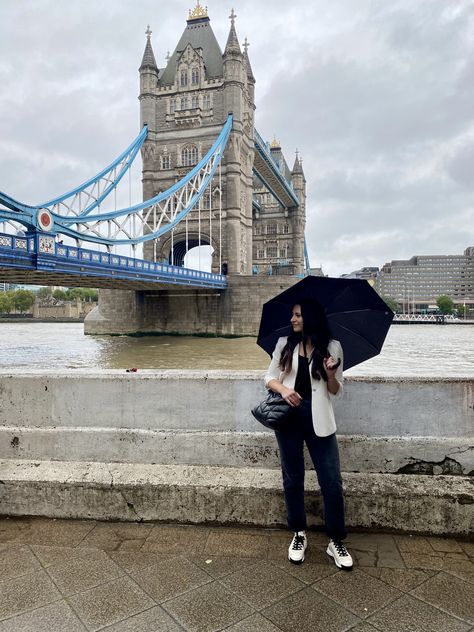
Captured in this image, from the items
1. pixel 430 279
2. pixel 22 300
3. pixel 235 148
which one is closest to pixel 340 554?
pixel 235 148

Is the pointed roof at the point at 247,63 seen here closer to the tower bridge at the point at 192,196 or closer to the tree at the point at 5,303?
the tower bridge at the point at 192,196

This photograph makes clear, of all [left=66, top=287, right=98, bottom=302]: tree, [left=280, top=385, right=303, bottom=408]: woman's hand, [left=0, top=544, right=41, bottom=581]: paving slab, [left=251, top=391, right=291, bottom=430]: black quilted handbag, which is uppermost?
[left=66, top=287, right=98, bottom=302]: tree

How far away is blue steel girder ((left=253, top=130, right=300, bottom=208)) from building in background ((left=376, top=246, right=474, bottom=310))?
3349 inches

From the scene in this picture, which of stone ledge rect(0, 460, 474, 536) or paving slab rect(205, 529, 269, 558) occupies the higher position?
stone ledge rect(0, 460, 474, 536)

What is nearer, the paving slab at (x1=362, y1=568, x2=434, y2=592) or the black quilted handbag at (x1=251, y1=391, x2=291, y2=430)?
the paving slab at (x1=362, y1=568, x2=434, y2=592)

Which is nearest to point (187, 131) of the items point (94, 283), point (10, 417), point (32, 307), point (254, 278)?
point (254, 278)

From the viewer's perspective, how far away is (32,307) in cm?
9231

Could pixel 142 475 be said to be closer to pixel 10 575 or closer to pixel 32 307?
pixel 10 575

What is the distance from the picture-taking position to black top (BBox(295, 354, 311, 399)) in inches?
90.1

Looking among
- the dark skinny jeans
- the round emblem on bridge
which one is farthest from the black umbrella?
the round emblem on bridge

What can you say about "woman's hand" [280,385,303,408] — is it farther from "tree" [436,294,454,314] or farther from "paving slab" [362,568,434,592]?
"tree" [436,294,454,314]

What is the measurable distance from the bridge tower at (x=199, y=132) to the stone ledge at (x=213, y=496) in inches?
1409

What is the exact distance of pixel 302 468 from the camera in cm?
228

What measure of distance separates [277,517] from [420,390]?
41.6 inches
